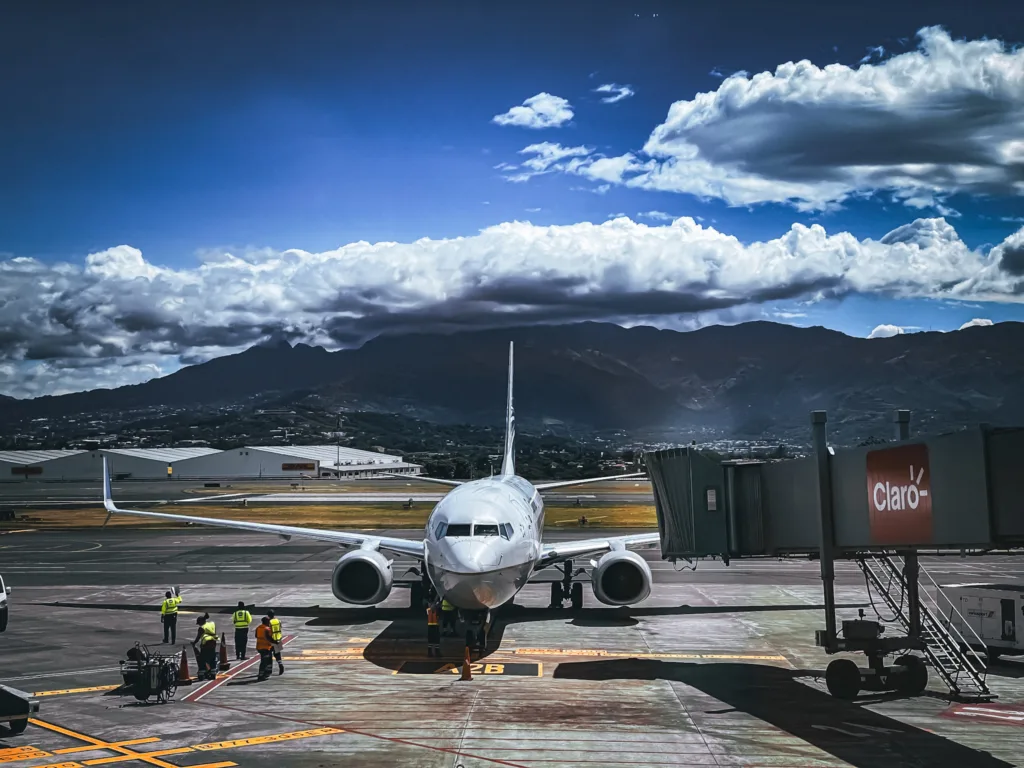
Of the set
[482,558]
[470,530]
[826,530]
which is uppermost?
[826,530]

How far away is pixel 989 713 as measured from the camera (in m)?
19.9

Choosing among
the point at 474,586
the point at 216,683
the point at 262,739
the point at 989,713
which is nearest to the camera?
the point at 262,739

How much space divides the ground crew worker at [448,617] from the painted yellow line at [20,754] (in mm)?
13832

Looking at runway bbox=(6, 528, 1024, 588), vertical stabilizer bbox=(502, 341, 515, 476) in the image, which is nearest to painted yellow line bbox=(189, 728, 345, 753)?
runway bbox=(6, 528, 1024, 588)

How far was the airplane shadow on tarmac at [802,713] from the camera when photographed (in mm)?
16234

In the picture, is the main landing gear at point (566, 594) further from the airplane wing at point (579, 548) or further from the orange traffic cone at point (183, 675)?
the orange traffic cone at point (183, 675)

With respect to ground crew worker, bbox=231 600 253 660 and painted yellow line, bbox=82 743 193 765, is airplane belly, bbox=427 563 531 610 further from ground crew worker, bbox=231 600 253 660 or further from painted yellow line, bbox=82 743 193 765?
painted yellow line, bbox=82 743 193 765

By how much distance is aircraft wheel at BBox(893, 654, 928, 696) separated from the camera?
2178 cm

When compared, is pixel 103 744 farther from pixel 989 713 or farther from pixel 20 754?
pixel 989 713

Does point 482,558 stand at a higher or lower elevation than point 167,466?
higher

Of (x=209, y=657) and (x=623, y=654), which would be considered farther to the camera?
(x=623, y=654)

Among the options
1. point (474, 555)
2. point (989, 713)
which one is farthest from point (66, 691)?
point (989, 713)

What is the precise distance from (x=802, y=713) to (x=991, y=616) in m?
10.4

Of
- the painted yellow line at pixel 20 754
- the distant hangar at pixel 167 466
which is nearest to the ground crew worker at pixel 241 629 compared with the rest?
the painted yellow line at pixel 20 754
